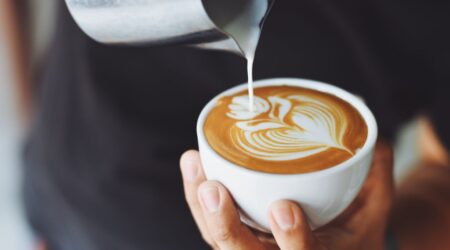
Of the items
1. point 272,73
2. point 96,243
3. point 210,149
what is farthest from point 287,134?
point 96,243

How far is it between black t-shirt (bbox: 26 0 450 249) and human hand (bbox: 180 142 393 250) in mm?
285

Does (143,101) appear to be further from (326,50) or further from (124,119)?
(326,50)

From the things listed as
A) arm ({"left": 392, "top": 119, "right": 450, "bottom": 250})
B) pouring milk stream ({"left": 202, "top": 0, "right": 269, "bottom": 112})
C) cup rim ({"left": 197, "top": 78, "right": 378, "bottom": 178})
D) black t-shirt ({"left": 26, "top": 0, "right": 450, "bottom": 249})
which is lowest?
arm ({"left": 392, "top": 119, "right": 450, "bottom": 250})

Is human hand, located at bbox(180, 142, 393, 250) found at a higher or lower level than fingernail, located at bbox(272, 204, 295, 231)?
lower

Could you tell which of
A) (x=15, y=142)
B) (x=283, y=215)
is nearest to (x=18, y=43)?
(x=15, y=142)

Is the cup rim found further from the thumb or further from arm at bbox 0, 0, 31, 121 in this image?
arm at bbox 0, 0, 31, 121

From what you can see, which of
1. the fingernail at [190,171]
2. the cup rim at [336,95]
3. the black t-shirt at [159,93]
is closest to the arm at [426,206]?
the black t-shirt at [159,93]

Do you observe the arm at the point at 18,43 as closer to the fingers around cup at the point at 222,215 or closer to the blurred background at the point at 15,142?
the blurred background at the point at 15,142

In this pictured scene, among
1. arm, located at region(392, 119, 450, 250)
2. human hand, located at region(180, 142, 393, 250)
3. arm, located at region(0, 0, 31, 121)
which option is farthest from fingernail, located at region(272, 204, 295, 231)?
arm, located at region(0, 0, 31, 121)

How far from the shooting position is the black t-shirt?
3.03 ft

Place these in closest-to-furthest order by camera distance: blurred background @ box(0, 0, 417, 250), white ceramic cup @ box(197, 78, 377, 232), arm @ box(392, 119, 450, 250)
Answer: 1. white ceramic cup @ box(197, 78, 377, 232)
2. arm @ box(392, 119, 450, 250)
3. blurred background @ box(0, 0, 417, 250)

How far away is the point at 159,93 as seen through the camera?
0.96m

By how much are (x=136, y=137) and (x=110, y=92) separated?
10 cm

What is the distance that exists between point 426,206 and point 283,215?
1.57 ft
